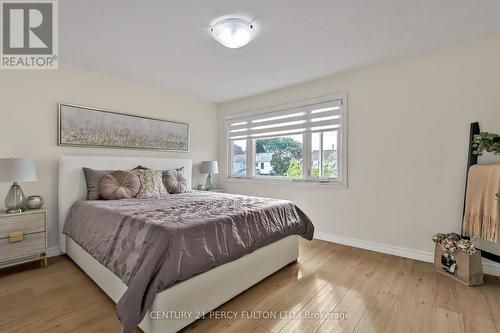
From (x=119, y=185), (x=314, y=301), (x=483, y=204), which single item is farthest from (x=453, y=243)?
(x=119, y=185)

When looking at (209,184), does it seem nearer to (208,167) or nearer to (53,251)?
(208,167)

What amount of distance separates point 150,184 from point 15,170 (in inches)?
49.7

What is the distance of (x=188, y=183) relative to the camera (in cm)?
402

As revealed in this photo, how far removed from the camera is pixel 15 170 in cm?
221

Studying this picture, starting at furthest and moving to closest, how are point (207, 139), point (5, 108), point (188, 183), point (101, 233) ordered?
point (207, 139), point (188, 183), point (5, 108), point (101, 233)

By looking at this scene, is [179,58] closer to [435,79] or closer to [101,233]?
[101,233]

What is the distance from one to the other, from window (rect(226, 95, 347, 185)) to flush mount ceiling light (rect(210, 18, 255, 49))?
166 centimetres

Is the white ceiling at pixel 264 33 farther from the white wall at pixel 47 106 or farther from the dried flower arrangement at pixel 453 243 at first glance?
the dried flower arrangement at pixel 453 243

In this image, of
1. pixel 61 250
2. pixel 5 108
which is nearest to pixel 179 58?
pixel 5 108

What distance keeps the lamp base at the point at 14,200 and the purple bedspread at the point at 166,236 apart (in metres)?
0.48

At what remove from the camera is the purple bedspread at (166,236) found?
139 centimetres

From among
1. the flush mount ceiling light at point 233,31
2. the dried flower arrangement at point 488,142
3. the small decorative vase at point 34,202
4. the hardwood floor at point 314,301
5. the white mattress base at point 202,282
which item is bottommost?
the hardwood floor at point 314,301

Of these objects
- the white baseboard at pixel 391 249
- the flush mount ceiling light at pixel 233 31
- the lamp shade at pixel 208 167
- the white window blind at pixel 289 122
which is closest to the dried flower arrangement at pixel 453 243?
the white baseboard at pixel 391 249

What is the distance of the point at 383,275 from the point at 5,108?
4.25 m
